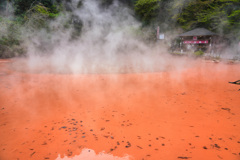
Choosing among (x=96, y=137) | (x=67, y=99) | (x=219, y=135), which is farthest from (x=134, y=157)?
(x=67, y=99)

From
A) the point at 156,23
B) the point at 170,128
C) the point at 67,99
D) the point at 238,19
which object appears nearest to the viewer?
the point at 170,128

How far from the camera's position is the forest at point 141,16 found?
452 inches

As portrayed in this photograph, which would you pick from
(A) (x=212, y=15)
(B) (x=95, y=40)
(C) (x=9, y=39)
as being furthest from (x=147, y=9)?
(C) (x=9, y=39)

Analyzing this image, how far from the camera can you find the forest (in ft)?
37.6

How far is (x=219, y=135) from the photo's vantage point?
2.22 meters

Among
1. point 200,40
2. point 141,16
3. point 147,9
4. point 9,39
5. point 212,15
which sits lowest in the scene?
point 200,40

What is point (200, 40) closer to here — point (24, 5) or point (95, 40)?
point (95, 40)

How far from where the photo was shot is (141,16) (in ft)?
69.7

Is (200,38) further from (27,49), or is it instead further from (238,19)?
(27,49)

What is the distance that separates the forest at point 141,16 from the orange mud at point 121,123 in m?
9.32

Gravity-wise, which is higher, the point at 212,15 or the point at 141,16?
the point at 141,16

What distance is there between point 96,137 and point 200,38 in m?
16.5

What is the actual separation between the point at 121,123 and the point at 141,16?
21502mm

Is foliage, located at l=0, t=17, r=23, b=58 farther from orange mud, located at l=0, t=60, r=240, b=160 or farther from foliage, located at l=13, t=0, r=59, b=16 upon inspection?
orange mud, located at l=0, t=60, r=240, b=160
